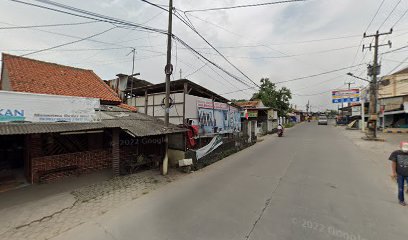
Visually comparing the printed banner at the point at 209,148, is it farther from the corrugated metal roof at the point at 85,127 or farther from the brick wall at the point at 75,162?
the brick wall at the point at 75,162

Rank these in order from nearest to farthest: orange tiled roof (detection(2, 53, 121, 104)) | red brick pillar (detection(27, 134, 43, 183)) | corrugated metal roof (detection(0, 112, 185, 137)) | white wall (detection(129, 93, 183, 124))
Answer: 1. corrugated metal roof (detection(0, 112, 185, 137))
2. red brick pillar (detection(27, 134, 43, 183))
3. orange tiled roof (detection(2, 53, 121, 104))
4. white wall (detection(129, 93, 183, 124))

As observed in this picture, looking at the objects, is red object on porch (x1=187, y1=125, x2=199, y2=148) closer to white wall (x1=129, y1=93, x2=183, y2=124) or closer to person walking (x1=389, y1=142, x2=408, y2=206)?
white wall (x1=129, y1=93, x2=183, y2=124)

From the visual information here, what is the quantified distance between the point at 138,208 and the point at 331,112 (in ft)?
413

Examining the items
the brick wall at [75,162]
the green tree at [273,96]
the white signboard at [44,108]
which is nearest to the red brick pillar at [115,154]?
the white signboard at [44,108]

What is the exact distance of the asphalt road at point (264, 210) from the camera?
459 centimetres

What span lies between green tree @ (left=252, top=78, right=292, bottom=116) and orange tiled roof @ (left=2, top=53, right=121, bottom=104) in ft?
97.5

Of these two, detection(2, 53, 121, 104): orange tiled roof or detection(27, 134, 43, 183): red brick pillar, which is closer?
detection(27, 134, 43, 183): red brick pillar

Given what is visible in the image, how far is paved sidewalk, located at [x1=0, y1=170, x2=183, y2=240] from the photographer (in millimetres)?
4871

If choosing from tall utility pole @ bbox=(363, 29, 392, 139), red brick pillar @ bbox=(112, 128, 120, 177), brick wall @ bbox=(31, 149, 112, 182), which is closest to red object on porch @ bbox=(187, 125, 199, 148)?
red brick pillar @ bbox=(112, 128, 120, 177)

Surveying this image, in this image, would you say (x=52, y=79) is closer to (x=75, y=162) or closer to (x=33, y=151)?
(x=33, y=151)

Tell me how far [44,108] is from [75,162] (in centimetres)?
289

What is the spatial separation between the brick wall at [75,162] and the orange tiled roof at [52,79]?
4.65 metres

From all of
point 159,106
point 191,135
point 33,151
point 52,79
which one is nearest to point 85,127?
point 33,151

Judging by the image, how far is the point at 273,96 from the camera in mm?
39000
